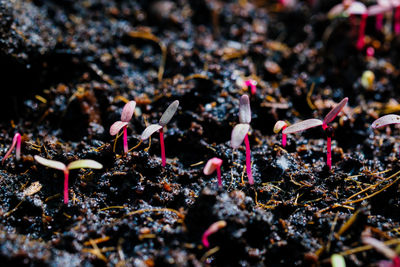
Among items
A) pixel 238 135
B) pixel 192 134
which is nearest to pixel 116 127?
pixel 192 134

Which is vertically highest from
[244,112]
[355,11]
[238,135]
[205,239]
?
[355,11]

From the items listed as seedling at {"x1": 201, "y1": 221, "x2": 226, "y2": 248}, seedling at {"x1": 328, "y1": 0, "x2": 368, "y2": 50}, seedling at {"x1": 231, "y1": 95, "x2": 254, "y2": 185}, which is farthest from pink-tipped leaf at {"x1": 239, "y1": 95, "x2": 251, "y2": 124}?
seedling at {"x1": 328, "y1": 0, "x2": 368, "y2": 50}

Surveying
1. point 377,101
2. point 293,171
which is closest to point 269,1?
point 377,101

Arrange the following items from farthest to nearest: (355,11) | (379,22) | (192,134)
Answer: (379,22) < (355,11) < (192,134)

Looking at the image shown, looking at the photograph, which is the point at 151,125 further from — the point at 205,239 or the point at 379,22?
the point at 379,22

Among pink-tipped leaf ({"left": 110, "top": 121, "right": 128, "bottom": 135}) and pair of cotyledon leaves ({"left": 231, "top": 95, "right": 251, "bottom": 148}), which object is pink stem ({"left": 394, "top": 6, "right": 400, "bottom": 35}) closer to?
pair of cotyledon leaves ({"left": 231, "top": 95, "right": 251, "bottom": 148})
